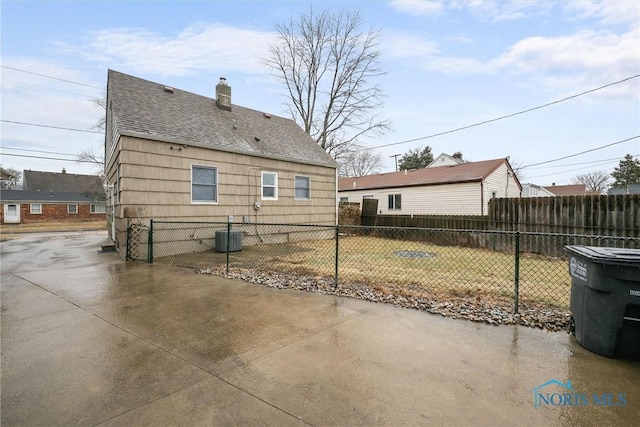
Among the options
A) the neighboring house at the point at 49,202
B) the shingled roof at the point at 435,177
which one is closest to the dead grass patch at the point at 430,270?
the shingled roof at the point at 435,177

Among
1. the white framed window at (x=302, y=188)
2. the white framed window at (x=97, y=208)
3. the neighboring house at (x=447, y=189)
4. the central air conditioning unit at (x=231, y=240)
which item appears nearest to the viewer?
the central air conditioning unit at (x=231, y=240)

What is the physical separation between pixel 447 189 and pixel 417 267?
12.5 m

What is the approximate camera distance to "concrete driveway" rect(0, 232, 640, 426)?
6.48 feet

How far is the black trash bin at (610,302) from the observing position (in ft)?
8.48

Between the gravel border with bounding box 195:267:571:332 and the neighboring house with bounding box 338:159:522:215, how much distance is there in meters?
14.0

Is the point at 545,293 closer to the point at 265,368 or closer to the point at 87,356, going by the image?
the point at 265,368

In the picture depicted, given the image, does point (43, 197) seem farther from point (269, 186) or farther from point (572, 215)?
point (572, 215)

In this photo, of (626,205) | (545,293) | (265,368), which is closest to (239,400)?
(265,368)

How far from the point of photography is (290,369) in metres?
2.55

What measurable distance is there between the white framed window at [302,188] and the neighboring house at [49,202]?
2687cm

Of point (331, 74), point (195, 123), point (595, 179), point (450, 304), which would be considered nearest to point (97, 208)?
point (331, 74)

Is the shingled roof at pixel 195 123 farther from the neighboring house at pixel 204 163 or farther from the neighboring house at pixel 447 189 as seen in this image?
the neighboring house at pixel 447 189

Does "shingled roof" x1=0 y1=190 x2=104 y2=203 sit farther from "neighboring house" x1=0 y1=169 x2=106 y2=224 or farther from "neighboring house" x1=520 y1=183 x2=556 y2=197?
"neighboring house" x1=520 y1=183 x2=556 y2=197

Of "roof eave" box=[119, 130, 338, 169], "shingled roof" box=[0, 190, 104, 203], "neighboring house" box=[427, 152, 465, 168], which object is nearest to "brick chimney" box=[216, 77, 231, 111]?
"roof eave" box=[119, 130, 338, 169]
